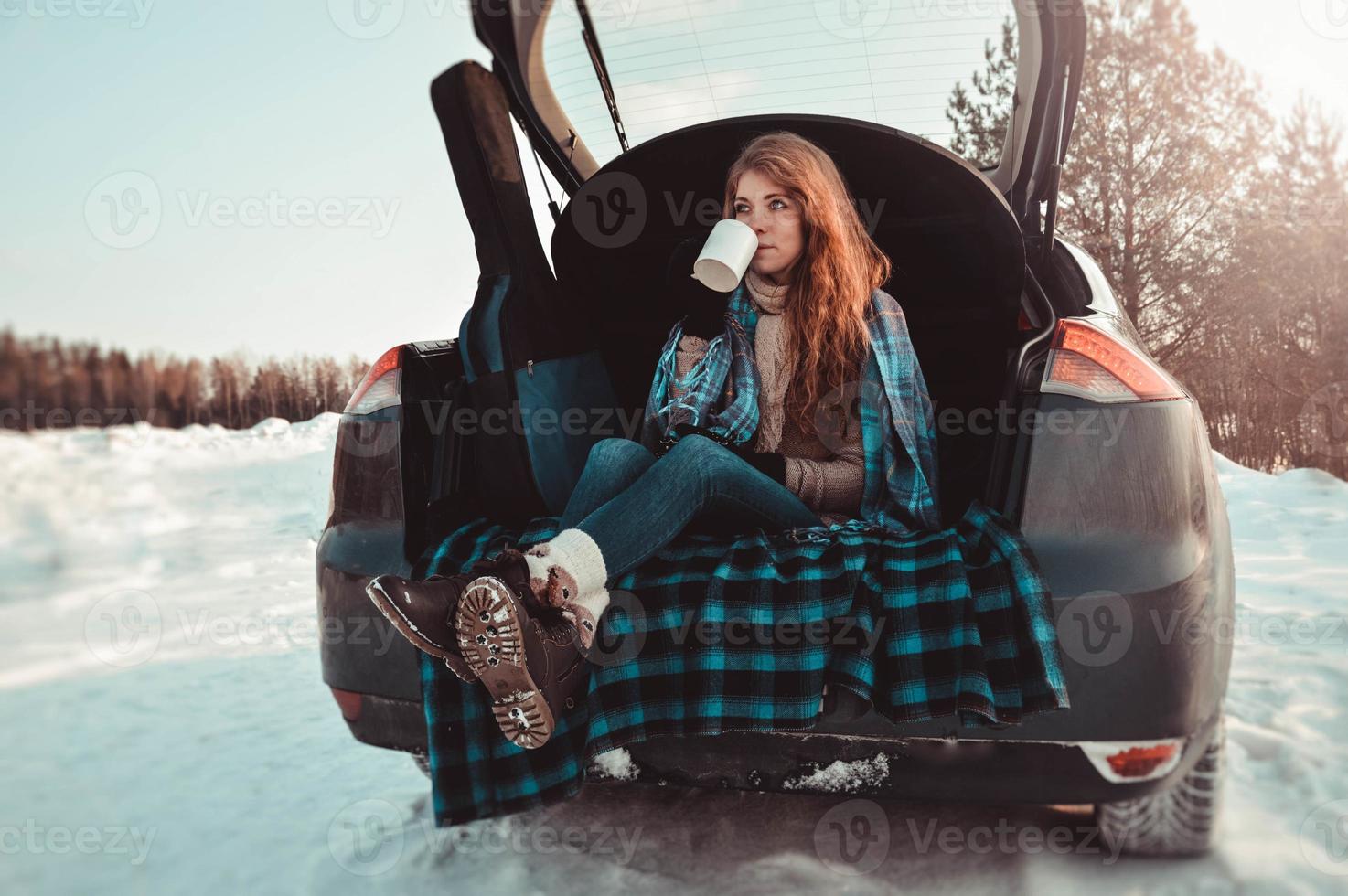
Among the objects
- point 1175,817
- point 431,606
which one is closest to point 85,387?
point 431,606

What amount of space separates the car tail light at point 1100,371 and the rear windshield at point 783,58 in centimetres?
93

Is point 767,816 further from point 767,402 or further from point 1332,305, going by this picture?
point 1332,305

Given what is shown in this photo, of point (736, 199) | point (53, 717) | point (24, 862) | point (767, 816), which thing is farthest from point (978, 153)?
point (53, 717)

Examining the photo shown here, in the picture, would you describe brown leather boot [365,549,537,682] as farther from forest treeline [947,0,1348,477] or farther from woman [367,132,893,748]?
forest treeline [947,0,1348,477]

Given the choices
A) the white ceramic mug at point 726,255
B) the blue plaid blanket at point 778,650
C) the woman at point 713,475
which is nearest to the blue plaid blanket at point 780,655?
the blue plaid blanket at point 778,650

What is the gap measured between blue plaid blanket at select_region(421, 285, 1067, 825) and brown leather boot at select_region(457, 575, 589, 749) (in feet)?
0.32

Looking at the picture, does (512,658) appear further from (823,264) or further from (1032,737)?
(823,264)

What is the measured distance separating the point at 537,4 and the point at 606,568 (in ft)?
4.65

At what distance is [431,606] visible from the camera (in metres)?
1.40

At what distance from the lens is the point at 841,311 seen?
207 centimetres

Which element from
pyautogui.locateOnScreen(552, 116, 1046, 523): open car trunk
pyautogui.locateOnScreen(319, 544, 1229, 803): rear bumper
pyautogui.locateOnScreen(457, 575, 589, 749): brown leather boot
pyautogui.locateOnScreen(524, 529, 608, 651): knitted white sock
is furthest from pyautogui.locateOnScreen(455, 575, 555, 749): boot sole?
pyautogui.locateOnScreen(552, 116, 1046, 523): open car trunk

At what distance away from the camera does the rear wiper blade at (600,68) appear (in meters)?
2.27

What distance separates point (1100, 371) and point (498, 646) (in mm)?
1147

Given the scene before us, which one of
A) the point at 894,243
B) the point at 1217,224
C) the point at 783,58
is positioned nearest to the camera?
the point at 894,243
